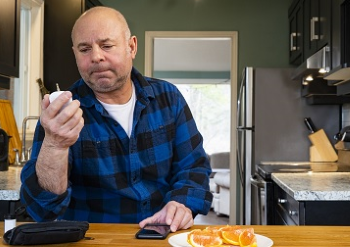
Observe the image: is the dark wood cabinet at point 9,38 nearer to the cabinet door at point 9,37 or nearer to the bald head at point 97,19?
the cabinet door at point 9,37

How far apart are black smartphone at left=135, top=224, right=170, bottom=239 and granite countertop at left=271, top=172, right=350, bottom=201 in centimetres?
Result: 104

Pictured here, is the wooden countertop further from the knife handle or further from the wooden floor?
the wooden floor

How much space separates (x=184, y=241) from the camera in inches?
51.0

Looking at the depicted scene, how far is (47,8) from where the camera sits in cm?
396

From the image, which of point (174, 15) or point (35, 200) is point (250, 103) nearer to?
point (174, 15)

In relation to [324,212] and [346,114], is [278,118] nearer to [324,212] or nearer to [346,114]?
[346,114]

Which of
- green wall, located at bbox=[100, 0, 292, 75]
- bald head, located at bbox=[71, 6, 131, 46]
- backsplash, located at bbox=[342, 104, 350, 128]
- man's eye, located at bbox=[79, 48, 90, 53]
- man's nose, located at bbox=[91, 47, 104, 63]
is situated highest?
green wall, located at bbox=[100, 0, 292, 75]

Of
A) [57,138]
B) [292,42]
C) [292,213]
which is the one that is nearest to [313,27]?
[292,42]

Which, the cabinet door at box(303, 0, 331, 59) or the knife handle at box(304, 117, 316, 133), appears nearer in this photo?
the cabinet door at box(303, 0, 331, 59)

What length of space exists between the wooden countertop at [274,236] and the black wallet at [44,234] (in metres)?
0.02

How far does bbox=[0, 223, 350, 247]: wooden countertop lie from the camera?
1.31m

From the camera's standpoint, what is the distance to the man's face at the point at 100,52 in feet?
5.12

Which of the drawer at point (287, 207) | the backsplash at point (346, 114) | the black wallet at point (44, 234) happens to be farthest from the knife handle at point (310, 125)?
the black wallet at point (44, 234)

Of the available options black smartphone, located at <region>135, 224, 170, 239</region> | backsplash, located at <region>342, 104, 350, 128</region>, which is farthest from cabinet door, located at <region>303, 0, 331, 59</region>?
black smartphone, located at <region>135, 224, 170, 239</region>
